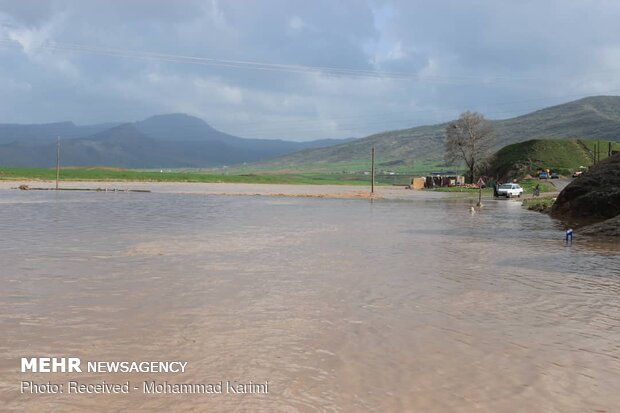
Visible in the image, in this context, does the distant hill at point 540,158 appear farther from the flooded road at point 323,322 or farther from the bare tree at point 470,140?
the flooded road at point 323,322

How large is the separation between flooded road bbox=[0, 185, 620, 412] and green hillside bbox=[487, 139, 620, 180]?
100m

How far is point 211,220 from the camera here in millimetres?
29672

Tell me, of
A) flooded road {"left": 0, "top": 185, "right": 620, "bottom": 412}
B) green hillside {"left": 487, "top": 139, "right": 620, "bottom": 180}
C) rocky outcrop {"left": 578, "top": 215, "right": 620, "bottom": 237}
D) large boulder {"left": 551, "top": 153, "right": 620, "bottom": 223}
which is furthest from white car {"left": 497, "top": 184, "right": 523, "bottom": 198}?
flooded road {"left": 0, "top": 185, "right": 620, "bottom": 412}

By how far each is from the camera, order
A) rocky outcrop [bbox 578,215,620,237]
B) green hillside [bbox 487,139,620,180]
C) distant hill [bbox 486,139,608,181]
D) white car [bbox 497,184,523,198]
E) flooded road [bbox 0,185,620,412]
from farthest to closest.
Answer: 1. green hillside [bbox 487,139,620,180]
2. distant hill [bbox 486,139,608,181]
3. white car [bbox 497,184,523,198]
4. rocky outcrop [bbox 578,215,620,237]
5. flooded road [bbox 0,185,620,412]

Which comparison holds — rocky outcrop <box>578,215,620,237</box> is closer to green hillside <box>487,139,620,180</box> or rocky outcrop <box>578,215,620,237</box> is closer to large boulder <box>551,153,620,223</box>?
large boulder <box>551,153,620,223</box>

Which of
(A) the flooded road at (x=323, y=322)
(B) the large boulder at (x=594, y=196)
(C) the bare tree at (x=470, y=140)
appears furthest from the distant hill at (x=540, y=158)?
(A) the flooded road at (x=323, y=322)

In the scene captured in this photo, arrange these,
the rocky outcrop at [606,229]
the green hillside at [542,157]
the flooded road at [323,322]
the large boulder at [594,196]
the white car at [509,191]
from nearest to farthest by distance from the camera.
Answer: the flooded road at [323,322]
the rocky outcrop at [606,229]
the large boulder at [594,196]
the white car at [509,191]
the green hillside at [542,157]

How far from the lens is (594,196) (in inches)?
1187

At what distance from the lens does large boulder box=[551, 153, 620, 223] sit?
28578 millimetres

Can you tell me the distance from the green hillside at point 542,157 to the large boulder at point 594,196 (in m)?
78.1

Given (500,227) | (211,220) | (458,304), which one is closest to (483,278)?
(458,304)

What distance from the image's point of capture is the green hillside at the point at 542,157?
11325 centimetres

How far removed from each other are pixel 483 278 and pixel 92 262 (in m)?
10.3

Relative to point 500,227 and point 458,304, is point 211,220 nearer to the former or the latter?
point 500,227
